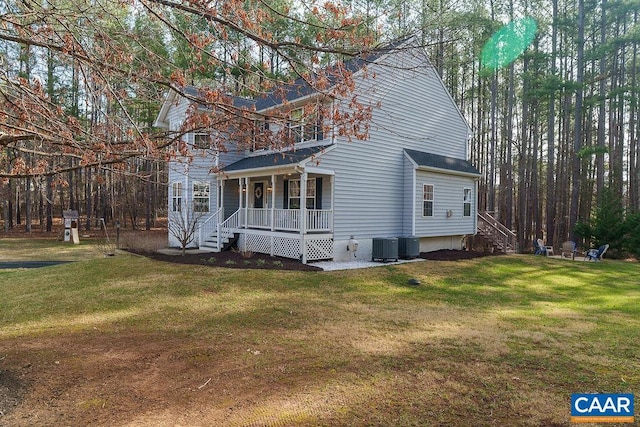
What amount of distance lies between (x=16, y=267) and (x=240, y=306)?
10.7 metres

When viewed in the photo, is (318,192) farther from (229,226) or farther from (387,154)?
(229,226)

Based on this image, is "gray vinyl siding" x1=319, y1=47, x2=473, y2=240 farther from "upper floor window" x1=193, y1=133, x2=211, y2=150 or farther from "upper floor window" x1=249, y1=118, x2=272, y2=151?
"upper floor window" x1=249, y1=118, x2=272, y2=151

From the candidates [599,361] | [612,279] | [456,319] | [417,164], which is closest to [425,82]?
[417,164]

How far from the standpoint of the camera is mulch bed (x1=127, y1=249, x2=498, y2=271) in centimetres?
1180

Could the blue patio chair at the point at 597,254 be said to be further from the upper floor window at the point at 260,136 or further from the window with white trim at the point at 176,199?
the window with white trim at the point at 176,199

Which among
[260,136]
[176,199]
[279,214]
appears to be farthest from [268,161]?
[260,136]

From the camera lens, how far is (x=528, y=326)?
618cm

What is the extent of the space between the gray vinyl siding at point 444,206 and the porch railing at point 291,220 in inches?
169

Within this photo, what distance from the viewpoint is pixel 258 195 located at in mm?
16797

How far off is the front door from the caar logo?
14165mm

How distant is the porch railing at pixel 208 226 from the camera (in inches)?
Result: 636

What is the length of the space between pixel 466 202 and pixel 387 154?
18.1 feet

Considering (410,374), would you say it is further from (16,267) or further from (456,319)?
(16,267)

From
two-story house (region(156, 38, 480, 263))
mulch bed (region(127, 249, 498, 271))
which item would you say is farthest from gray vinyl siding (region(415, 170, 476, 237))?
mulch bed (region(127, 249, 498, 271))
